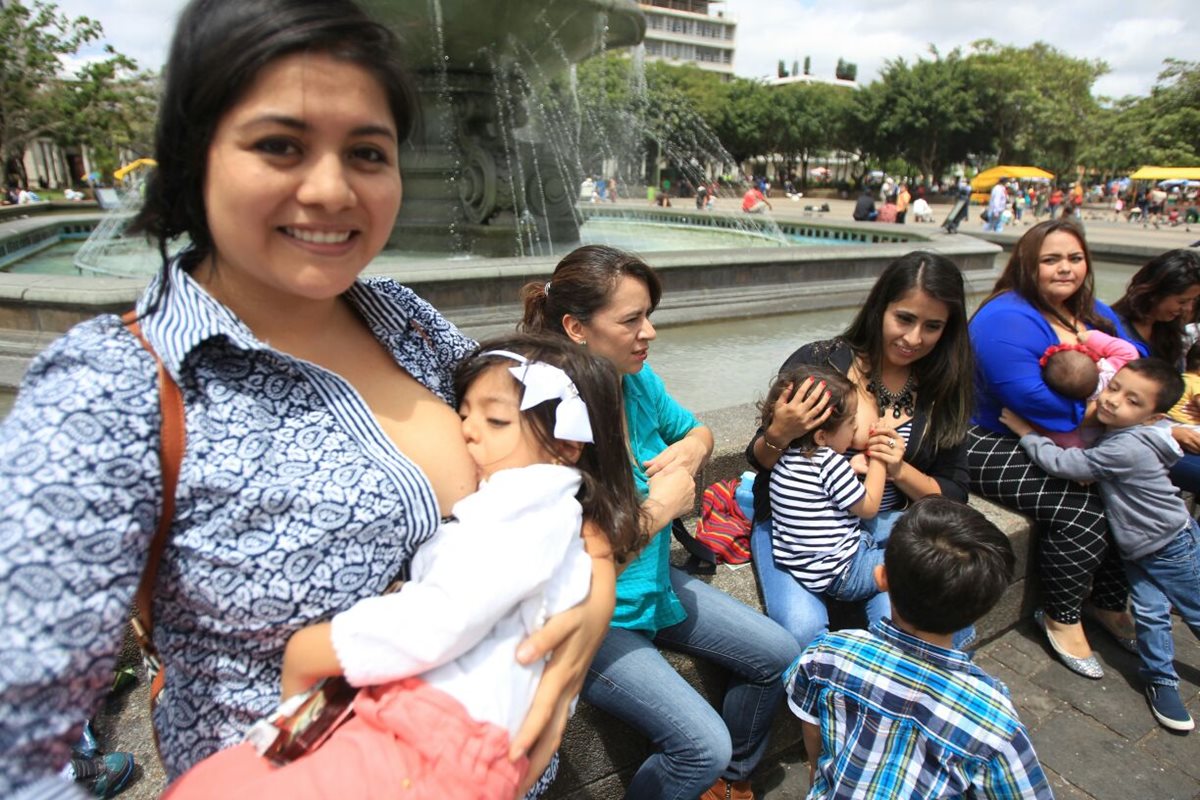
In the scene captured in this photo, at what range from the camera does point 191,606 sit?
1.12 m

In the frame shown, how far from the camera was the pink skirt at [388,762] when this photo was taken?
1.08 m

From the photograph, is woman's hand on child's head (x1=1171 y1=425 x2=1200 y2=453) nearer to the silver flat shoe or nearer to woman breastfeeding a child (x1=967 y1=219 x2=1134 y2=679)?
woman breastfeeding a child (x1=967 y1=219 x2=1134 y2=679)

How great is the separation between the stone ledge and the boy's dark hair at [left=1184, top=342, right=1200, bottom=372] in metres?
1.92

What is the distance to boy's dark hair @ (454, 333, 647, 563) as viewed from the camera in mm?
1570

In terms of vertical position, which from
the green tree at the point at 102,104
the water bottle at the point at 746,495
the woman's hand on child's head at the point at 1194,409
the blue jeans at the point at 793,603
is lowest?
the blue jeans at the point at 793,603

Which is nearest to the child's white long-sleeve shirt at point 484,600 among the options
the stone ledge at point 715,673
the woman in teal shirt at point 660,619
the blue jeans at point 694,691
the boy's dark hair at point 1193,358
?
the woman in teal shirt at point 660,619

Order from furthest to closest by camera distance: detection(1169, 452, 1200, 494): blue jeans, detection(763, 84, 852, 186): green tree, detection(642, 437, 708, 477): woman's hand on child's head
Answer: detection(763, 84, 852, 186): green tree → detection(1169, 452, 1200, 494): blue jeans → detection(642, 437, 708, 477): woman's hand on child's head

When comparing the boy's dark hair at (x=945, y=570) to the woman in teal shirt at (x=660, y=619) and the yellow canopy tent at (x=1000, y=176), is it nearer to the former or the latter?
the woman in teal shirt at (x=660, y=619)

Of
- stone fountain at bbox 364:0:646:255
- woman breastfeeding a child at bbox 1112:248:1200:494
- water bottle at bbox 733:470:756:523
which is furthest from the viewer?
stone fountain at bbox 364:0:646:255

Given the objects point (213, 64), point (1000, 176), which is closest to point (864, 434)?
point (213, 64)

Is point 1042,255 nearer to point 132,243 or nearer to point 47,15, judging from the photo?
point 132,243

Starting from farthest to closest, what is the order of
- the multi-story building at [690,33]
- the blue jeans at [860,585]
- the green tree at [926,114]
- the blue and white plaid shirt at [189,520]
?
the multi-story building at [690,33], the green tree at [926,114], the blue jeans at [860,585], the blue and white plaid shirt at [189,520]

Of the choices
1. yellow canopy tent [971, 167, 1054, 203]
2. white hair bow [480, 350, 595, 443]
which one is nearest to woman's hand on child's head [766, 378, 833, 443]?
white hair bow [480, 350, 595, 443]

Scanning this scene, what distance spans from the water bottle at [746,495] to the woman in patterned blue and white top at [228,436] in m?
2.00
